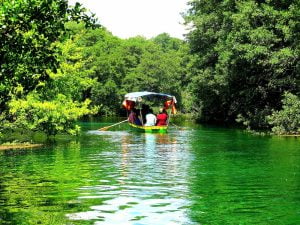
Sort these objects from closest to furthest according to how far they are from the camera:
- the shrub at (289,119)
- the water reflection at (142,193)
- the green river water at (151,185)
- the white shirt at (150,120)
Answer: the water reflection at (142,193), the green river water at (151,185), the shrub at (289,119), the white shirt at (150,120)

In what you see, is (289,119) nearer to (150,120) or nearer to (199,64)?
(150,120)

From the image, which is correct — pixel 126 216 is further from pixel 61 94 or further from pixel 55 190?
pixel 61 94

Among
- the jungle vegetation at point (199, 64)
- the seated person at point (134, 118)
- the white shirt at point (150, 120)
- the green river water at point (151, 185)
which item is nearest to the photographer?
the jungle vegetation at point (199, 64)

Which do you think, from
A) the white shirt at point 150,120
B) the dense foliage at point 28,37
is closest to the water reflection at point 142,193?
the dense foliage at point 28,37

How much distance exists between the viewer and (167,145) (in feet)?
101

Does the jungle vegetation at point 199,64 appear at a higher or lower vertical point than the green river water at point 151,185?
higher

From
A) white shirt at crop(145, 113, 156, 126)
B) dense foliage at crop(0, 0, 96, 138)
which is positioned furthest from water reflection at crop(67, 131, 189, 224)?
white shirt at crop(145, 113, 156, 126)

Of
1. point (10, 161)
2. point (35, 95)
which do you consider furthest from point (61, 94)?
point (10, 161)

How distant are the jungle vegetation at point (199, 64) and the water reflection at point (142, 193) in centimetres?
323

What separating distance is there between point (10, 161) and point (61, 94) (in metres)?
9.40

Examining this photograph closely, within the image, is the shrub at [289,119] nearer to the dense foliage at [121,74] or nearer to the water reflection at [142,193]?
the water reflection at [142,193]

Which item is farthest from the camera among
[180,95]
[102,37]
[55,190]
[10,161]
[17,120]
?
[102,37]

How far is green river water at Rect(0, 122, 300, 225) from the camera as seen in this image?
1191 cm

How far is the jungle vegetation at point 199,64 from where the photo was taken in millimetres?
10672
